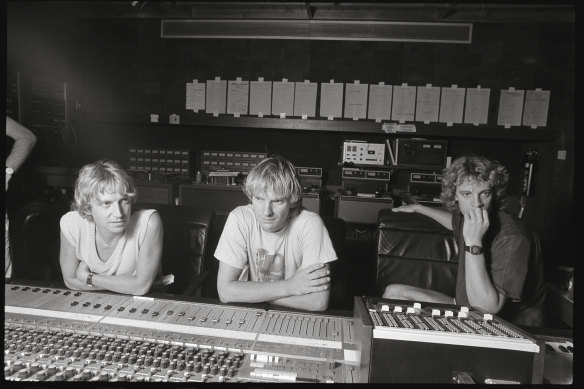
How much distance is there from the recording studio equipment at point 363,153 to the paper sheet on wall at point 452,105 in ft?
2.21

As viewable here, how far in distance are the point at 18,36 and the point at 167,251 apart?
293cm

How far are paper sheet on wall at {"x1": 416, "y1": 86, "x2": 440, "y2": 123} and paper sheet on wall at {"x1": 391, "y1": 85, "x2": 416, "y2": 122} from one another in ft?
0.19

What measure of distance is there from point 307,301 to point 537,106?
3765 millimetres

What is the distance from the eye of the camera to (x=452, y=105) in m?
4.04

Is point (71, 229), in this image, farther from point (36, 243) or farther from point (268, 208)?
point (36, 243)

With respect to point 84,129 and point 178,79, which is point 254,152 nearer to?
point 178,79

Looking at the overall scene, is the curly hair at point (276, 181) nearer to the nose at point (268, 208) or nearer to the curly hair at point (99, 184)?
the nose at point (268, 208)

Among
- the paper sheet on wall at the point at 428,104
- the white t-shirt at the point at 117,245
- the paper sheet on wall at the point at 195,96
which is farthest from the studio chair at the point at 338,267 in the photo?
the paper sheet on wall at the point at 195,96

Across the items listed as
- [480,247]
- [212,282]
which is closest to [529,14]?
[480,247]

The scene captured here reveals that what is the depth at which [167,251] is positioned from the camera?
192cm

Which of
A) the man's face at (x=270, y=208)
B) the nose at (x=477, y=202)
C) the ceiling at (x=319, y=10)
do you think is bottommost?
the man's face at (x=270, y=208)

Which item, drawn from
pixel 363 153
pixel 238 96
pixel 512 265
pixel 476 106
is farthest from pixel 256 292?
pixel 476 106

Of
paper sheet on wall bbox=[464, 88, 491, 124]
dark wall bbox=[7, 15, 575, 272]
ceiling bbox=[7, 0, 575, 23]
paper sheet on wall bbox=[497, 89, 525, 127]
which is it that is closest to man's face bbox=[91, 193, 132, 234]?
ceiling bbox=[7, 0, 575, 23]

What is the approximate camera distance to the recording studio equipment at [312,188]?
3.82 meters
